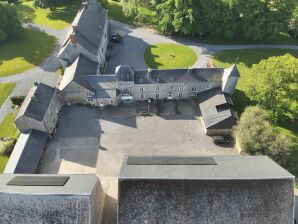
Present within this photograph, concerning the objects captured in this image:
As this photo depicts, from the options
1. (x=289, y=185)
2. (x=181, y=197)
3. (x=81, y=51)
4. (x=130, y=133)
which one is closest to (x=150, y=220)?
(x=181, y=197)

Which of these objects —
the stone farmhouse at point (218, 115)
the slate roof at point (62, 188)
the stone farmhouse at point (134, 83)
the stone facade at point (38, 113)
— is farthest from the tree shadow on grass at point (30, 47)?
the stone farmhouse at point (218, 115)

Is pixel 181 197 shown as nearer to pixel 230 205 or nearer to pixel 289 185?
pixel 230 205

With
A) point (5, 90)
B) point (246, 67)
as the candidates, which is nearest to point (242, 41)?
point (246, 67)

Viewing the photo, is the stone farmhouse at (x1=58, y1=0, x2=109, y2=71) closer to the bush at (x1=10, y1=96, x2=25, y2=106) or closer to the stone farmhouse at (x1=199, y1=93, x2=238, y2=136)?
the bush at (x1=10, y1=96, x2=25, y2=106)

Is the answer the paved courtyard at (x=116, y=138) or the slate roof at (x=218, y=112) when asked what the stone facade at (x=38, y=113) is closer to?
the paved courtyard at (x=116, y=138)

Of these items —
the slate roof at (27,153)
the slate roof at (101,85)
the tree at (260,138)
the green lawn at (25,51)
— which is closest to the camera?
the tree at (260,138)

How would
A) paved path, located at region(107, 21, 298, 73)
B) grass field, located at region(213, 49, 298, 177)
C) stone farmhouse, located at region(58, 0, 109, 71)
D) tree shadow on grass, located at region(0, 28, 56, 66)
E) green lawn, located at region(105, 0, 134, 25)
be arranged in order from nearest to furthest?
grass field, located at region(213, 49, 298, 177) → stone farmhouse, located at region(58, 0, 109, 71) → paved path, located at region(107, 21, 298, 73) → tree shadow on grass, located at region(0, 28, 56, 66) → green lawn, located at region(105, 0, 134, 25)

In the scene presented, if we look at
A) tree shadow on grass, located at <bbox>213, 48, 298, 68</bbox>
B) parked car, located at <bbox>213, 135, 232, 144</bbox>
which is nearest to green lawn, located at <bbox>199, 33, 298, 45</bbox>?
tree shadow on grass, located at <bbox>213, 48, 298, 68</bbox>
